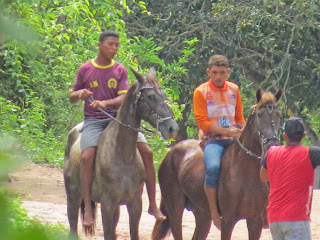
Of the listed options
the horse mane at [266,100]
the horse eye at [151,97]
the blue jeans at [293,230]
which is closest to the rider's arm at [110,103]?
the horse eye at [151,97]

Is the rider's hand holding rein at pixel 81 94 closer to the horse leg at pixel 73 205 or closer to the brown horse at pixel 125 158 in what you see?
the brown horse at pixel 125 158

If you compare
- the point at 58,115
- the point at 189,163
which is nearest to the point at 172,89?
the point at 58,115

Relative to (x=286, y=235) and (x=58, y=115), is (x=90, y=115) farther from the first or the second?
(x=58, y=115)

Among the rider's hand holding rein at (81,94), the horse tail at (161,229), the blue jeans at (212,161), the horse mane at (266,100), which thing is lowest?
the horse tail at (161,229)

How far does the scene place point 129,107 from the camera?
7.05 meters

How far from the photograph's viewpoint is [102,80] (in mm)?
7102

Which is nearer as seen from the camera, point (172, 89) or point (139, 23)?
point (172, 89)

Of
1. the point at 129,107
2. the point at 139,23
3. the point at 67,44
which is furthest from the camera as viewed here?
the point at 139,23

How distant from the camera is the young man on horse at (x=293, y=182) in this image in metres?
5.62

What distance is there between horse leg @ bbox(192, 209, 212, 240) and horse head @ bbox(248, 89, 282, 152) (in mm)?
1348

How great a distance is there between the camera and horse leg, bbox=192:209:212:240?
7.83 meters

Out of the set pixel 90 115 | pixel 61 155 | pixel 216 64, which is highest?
pixel 216 64

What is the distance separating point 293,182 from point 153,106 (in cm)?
169

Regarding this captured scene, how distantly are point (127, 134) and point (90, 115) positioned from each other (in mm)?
451
